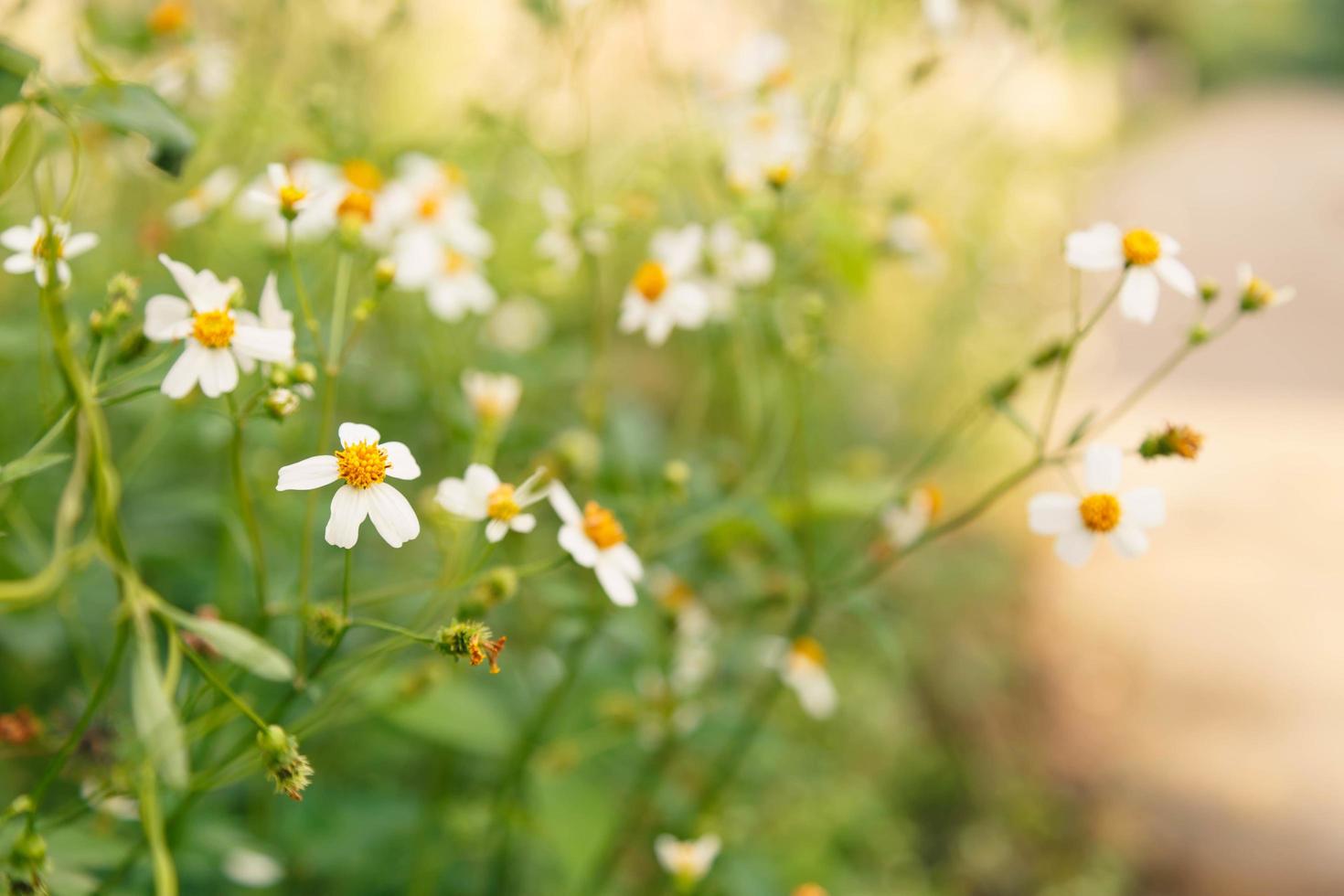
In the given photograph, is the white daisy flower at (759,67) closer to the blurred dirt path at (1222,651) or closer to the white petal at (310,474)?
the white petal at (310,474)

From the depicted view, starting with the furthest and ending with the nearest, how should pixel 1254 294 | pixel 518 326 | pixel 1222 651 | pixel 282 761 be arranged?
pixel 1222 651 → pixel 518 326 → pixel 1254 294 → pixel 282 761

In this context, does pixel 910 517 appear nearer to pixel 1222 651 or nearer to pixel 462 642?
pixel 462 642

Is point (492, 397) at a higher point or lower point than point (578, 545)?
higher

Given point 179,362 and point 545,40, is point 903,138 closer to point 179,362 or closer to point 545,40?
point 545,40

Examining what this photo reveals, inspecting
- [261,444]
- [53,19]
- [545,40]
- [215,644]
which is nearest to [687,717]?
[261,444]

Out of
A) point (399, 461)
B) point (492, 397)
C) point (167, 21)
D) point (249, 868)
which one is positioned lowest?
point (249, 868)

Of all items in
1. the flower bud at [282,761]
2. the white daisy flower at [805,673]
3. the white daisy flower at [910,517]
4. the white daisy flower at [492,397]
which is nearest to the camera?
the flower bud at [282,761]

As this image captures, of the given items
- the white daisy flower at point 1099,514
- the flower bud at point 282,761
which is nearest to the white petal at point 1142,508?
the white daisy flower at point 1099,514

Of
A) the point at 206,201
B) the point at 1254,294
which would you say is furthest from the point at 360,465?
the point at 1254,294

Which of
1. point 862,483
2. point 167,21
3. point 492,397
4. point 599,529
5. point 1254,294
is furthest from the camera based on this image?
point 862,483
